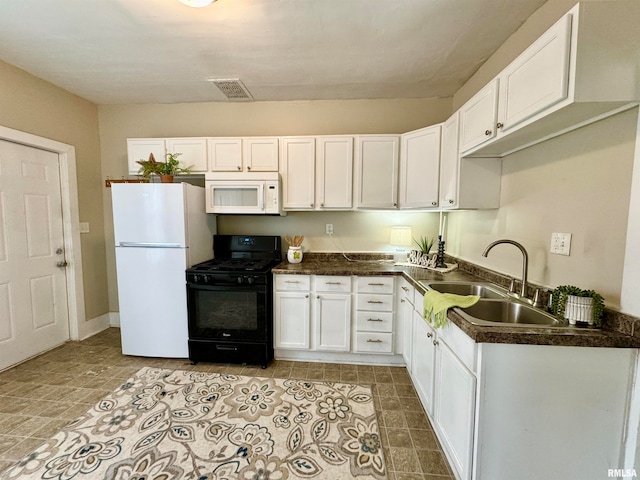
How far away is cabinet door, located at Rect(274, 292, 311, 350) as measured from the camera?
2465 mm

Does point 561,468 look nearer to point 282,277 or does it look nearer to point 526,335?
point 526,335

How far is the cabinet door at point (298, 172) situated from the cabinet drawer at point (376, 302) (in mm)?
1089

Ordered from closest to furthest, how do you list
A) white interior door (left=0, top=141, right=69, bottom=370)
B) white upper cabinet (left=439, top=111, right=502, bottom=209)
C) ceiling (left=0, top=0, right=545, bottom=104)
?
1. ceiling (left=0, top=0, right=545, bottom=104)
2. white upper cabinet (left=439, top=111, right=502, bottom=209)
3. white interior door (left=0, top=141, right=69, bottom=370)

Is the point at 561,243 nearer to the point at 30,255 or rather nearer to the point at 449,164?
the point at 449,164

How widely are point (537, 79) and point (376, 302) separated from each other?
1.88 meters

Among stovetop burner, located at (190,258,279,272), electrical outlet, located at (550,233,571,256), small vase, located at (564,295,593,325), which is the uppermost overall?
electrical outlet, located at (550,233,571,256)

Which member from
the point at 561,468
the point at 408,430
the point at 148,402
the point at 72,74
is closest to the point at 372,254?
the point at 408,430

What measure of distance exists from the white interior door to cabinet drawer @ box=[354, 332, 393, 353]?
320 cm

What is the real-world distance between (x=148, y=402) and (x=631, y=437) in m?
2.78

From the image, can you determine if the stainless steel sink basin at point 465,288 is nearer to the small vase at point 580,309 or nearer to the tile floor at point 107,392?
the small vase at point 580,309

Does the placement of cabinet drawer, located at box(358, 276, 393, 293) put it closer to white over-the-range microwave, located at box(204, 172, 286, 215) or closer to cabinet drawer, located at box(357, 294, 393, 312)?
cabinet drawer, located at box(357, 294, 393, 312)

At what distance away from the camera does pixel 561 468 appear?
112 cm

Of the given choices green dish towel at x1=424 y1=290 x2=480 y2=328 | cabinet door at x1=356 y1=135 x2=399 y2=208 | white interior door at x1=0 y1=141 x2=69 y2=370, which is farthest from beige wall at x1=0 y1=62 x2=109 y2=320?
green dish towel at x1=424 y1=290 x2=480 y2=328

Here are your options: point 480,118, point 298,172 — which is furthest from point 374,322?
point 480,118
